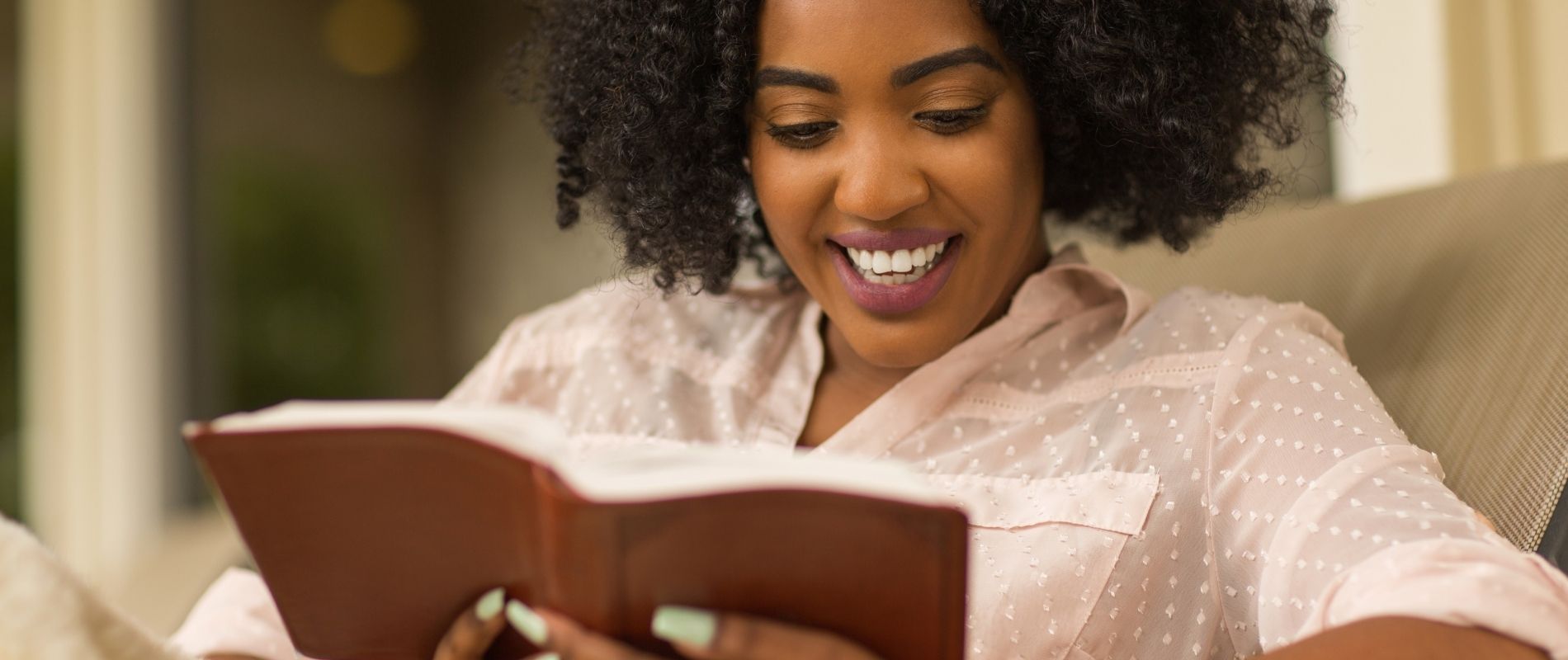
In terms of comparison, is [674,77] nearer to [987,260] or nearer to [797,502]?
[987,260]

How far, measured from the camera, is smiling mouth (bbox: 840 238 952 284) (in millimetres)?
1053

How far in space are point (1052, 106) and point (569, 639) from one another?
2.16 ft

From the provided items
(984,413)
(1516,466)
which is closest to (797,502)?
(984,413)

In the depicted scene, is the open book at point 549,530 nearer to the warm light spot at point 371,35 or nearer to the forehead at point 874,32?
the forehead at point 874,32

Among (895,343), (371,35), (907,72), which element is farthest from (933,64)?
(371,35)

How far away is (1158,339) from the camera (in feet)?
3.44

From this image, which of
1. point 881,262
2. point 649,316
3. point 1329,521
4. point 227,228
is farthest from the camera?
point 227,228

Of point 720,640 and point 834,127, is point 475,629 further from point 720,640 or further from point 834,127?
point 834,127

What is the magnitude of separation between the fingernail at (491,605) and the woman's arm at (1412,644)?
Result: 43 centimetres

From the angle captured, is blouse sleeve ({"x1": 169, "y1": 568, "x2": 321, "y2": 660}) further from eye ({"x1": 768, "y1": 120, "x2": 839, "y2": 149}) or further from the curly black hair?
eye ({"x1": 768, "y1": 120, "x2": 839, "y2": 149})

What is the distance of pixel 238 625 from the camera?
110 cm

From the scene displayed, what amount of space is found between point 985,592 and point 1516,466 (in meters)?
0.41

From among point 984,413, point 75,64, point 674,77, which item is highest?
point 75,64

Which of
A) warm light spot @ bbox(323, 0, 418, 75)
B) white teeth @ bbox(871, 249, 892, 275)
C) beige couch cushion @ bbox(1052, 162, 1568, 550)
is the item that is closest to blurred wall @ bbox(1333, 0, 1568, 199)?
beige couch cushion @ bbox(1052, 162, 1568, 550)
